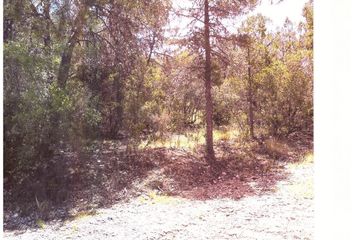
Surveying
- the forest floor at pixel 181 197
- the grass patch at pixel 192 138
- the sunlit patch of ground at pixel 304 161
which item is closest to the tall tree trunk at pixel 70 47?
the forest floor at pixel 181 197

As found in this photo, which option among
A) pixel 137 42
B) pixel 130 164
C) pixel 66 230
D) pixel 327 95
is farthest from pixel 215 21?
pixel 66 230

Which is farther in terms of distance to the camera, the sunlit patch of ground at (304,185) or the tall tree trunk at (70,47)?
the tall tree trunk at (70,47)

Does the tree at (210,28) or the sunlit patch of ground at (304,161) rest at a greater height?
the tree at (210,28)

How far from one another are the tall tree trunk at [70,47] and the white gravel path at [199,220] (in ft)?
1.73

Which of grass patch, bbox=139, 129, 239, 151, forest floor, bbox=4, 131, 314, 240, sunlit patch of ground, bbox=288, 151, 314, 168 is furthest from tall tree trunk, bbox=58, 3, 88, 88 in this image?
sunlit patch of ground, bbox=288, 151, 314, 168

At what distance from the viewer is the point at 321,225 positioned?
155 cm

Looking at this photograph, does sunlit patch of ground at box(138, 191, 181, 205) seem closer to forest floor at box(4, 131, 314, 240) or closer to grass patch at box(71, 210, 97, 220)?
forest floor at box(4, 131, 314, 240)

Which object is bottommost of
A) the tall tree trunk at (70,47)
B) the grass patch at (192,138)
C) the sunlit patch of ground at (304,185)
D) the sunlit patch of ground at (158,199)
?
the sunlit patch of ground at (158,199)

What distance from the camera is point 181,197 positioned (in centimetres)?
167

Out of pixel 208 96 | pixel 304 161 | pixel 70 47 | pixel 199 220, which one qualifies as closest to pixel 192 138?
pixel 208 96

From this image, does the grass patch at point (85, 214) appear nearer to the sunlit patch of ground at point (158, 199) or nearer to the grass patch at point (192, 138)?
the sunlit patch of ground at point (158, 199)

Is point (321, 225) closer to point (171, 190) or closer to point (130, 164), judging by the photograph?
point (171, 190)

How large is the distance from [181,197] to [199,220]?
107mm

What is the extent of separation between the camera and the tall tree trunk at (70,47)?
1.72 metres
